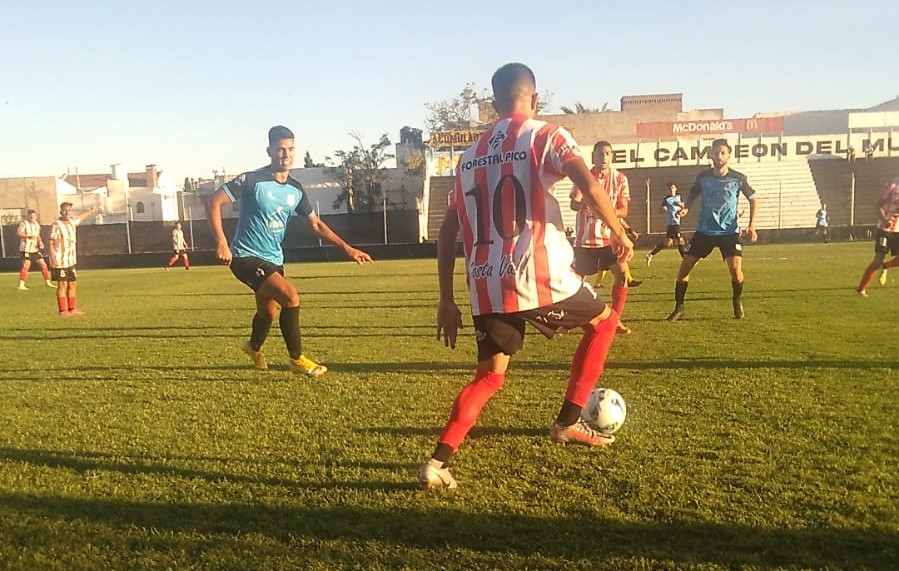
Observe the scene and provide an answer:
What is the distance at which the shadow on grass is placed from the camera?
2674mm

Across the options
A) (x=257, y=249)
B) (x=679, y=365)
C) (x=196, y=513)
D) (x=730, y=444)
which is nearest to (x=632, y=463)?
(x=730, y=444)

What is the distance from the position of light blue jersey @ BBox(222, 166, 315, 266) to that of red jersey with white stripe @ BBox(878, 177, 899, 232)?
891 centimetres

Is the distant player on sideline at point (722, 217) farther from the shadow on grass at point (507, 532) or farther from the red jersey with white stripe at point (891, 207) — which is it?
the shadow on grass at point (507, 532)

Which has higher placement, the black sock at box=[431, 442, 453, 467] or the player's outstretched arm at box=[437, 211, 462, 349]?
the player's outstretched arm at box=[437, 211, 462, 349]

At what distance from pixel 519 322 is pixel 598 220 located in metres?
4.54

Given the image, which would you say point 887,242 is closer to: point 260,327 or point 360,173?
point 260,327

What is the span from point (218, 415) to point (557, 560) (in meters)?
3.09

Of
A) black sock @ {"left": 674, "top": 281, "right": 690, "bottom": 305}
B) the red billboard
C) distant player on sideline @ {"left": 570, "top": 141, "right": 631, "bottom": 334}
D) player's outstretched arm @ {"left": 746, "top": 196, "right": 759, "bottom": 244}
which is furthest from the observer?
the red billboard

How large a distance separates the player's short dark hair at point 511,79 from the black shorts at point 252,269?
3.10 metres

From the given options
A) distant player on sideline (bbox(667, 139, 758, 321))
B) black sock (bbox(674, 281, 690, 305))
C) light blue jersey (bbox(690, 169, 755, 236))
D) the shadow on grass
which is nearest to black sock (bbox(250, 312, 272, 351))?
the shadow on grass

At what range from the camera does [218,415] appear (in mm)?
4988

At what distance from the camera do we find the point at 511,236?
3418 mm

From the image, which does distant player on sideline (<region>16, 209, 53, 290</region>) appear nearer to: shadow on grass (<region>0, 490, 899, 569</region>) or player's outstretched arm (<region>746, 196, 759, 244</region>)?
player's outstretched arm (<region>746, 196, 759, 244</region>)

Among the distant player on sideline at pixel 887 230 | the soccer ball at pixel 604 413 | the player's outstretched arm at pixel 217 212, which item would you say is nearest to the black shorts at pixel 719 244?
the distant player on sideline at pixel 887 230
